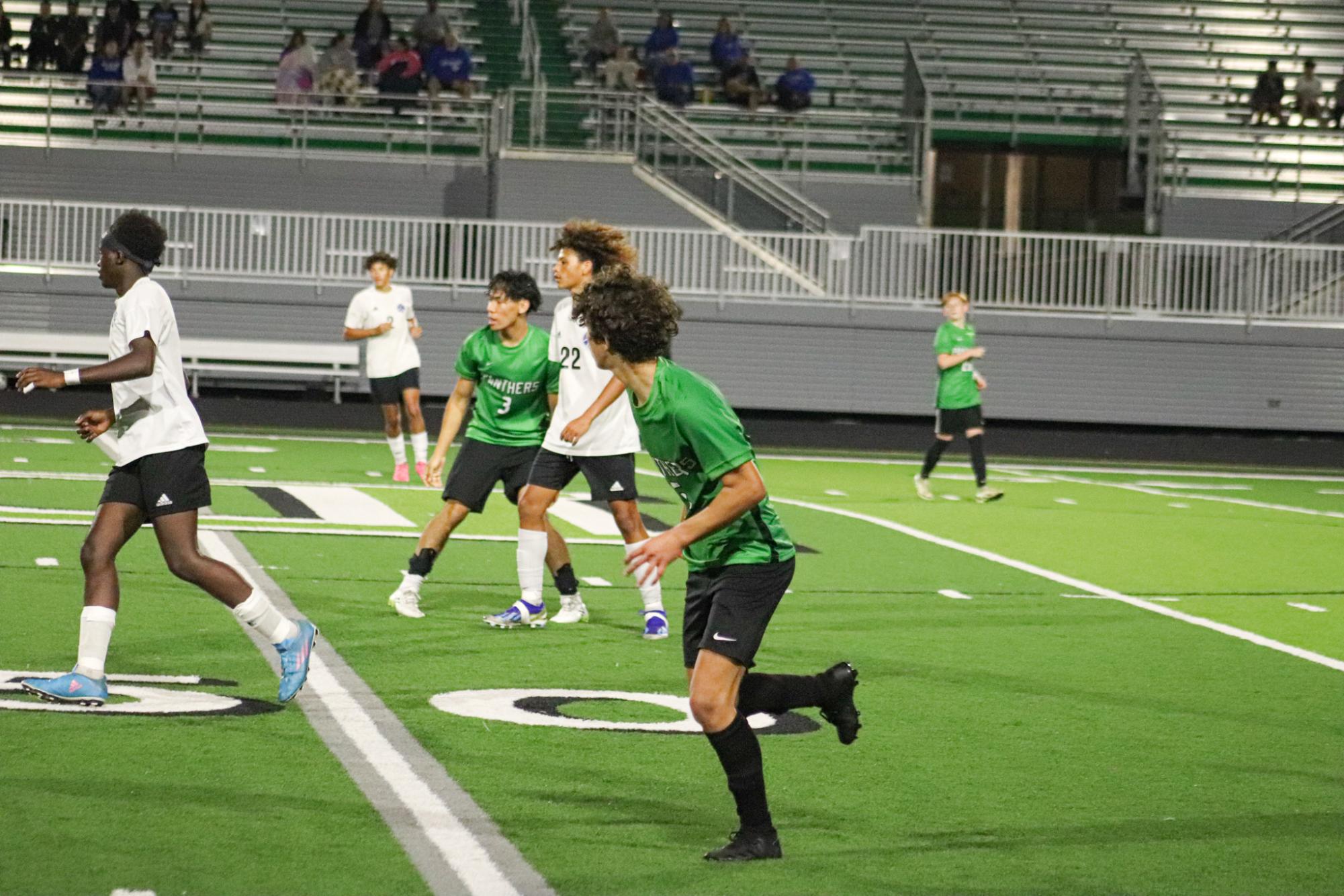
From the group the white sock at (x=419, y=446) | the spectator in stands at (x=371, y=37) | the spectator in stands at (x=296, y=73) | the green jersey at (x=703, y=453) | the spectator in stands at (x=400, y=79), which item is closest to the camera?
the green jersey at (x=703, y=453)

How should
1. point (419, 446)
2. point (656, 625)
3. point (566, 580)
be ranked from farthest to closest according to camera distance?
point (419, 446)
point (566, 580)
point (656, 625)

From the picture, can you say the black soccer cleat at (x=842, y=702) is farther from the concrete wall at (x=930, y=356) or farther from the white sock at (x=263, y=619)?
the concrete wall at (x=930, y=356)

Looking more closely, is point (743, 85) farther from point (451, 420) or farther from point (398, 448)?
point (451, 420)

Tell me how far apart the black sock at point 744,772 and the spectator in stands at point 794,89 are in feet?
92.9

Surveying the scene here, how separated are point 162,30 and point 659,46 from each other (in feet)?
28.0

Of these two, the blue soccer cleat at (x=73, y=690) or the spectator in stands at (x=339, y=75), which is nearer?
the blue soccer cleat at (x=73, y=690)

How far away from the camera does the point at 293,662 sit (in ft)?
25.1

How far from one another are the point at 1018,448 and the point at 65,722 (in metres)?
21.2

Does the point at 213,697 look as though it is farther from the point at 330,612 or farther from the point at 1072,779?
the point at 1072,779

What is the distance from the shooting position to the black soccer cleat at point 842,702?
647 centimetres

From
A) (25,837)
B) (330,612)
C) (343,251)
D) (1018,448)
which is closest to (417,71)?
(343,251)

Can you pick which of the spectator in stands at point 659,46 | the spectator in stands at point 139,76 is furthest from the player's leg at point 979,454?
the spectator in stands at point 139,76

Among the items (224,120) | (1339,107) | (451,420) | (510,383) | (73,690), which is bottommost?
(73,690)

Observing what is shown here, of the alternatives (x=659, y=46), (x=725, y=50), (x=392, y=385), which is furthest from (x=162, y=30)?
(x=392, y=385)
